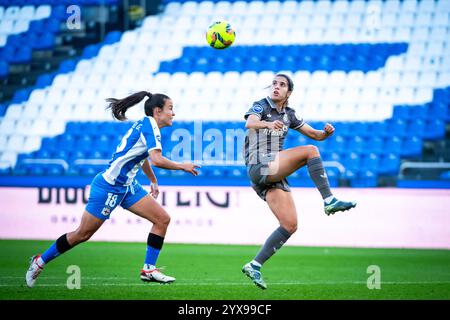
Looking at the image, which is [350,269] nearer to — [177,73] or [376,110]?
[376,110]

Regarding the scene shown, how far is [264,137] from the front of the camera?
30.2ft

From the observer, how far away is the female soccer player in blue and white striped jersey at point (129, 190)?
8.86m

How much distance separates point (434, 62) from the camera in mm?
19953

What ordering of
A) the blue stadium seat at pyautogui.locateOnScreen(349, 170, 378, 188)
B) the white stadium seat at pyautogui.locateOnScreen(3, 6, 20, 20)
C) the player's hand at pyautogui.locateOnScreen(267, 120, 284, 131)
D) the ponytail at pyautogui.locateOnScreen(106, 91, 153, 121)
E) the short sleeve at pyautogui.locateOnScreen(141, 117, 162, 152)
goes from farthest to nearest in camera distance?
1. the white stadium seat at pyautogui.locateOnScreen(3, 6, 20, 20)
2. the blue stadium seat at pyautogui.locateOnScreen(349, 170, 378, 188)
3. the ponytail at pyautogui.locateOnScreen(106, 91, 153, 121)
4. the short sleeve at pyautogui.locateOnScreen(141, 117, 162, 152)
5. the player's hand at pyautogui.locateOnScreen(267, 120, 284, 131)

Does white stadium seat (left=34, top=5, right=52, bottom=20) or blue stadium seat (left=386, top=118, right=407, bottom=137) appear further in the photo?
white stadium seat (left=34, top=5, right=52, bottom=20)

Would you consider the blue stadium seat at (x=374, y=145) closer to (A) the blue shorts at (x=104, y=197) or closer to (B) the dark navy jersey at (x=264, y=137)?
(B) the dark navy jersey at (x=264, y=137)

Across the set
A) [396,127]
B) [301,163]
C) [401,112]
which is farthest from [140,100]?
[401,112]

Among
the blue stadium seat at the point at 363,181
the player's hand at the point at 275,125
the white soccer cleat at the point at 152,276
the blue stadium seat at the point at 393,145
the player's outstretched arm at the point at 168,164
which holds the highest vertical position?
the player's hand at the point at 275,125

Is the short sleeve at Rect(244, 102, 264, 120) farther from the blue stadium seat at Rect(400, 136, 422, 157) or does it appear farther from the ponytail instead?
the blue stadium seat at Rect(400, 136, 422, 157)

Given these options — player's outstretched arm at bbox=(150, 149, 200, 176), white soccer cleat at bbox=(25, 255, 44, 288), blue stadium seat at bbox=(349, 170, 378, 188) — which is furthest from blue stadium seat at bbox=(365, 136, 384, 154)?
white soccer cleat at bbox=(25, 255, 44, 288)

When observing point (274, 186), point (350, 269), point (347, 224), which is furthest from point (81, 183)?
point (274, 186)

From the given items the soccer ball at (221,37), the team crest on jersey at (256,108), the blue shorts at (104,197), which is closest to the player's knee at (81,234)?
the blue shorts at (104,197)

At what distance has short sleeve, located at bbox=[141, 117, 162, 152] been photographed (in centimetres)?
873
